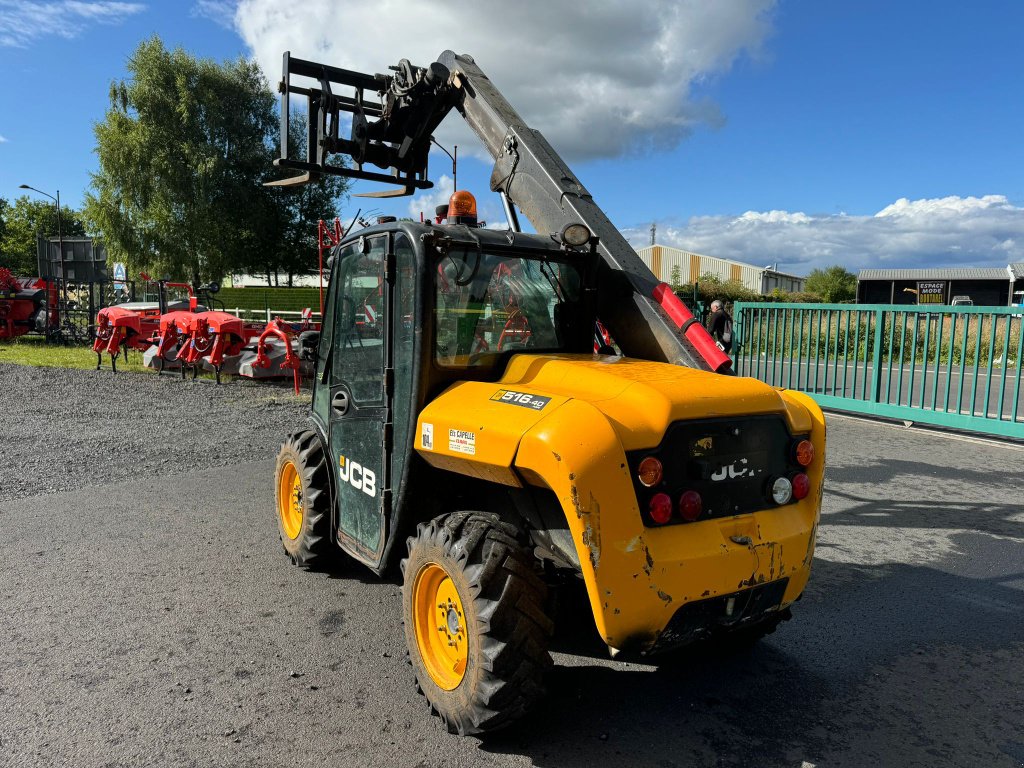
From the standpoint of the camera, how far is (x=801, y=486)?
3.20 metres

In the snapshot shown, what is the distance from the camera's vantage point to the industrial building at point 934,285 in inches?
1977

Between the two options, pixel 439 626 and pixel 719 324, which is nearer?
pixel 439 626

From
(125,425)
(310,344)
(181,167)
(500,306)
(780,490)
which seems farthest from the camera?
(181,167)

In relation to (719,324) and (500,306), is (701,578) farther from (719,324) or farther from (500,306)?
(719,324)

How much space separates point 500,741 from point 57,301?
26446 millimetres

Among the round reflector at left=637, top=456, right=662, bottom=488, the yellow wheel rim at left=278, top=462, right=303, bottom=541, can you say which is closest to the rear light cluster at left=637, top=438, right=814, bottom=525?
the round reflector at left=637, top=456, right=662, bottom=488

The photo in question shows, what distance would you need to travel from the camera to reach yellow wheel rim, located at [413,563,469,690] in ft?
9.95

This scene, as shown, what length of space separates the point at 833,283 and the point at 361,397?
65.6 metres

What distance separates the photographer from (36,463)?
25.1 feet

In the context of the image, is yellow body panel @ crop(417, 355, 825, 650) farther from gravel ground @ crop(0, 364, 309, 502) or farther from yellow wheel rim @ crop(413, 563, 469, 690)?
gravel ground @ crop(0, 364, 309, 502)

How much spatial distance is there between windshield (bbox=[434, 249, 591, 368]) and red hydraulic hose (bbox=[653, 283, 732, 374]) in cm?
45

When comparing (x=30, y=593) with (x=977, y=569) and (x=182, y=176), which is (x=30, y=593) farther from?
(x=182, y=176)

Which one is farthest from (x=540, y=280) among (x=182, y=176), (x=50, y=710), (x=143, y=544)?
(x=182, y=176)

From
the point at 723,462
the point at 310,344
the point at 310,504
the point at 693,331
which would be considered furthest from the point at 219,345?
the point at 723,462
